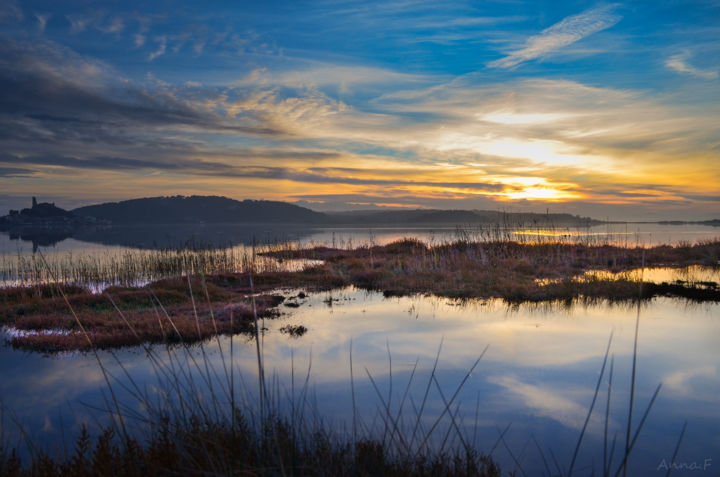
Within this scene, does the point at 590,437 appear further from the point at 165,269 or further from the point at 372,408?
the point at 165,269

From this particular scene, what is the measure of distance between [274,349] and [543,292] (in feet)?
39.3

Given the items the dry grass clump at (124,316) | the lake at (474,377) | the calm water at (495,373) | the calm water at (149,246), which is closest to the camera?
the lake at (474,377)

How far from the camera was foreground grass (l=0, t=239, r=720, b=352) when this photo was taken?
38.7ft

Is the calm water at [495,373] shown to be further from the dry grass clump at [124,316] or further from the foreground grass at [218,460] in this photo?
the foreground grass at [218,460]

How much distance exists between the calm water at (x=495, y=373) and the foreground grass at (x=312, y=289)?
3.95ft

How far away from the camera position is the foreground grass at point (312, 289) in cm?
1178

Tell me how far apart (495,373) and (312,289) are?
12.7 metres

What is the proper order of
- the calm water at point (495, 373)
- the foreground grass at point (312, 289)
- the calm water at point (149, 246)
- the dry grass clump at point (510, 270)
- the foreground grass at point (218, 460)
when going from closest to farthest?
the foreground grass at point (218, 460) → the calm water at point (495, 373) → the foreground grass at point (312, 289) → the dry grass clump at point (510, 270) → the calm water at point (149, 246)

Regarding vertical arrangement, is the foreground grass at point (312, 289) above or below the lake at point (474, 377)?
above

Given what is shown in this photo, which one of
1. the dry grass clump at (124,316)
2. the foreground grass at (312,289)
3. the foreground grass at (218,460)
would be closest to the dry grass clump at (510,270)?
the foreground grass at (312,289)

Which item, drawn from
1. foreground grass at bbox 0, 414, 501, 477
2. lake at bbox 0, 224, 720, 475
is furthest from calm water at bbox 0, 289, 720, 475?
foreground grass at bbox 0, 414, 501, 477

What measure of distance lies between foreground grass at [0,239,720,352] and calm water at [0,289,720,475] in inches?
47.4

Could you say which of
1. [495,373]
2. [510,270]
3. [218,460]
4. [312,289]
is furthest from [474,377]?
[510,270]

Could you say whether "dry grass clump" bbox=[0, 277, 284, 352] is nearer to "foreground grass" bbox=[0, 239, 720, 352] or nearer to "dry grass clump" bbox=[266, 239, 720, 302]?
"foreground grass" bbox=[0, 239, 720, 352]
